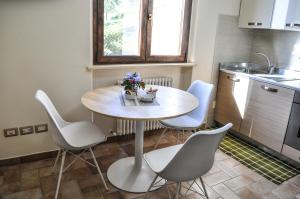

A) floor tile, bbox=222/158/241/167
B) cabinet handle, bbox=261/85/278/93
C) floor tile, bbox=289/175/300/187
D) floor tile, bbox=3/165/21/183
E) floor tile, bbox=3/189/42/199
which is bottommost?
floor tile, bbox=3/189/42/199

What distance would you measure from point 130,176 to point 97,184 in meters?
0.30

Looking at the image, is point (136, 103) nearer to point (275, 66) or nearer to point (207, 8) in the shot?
point (207, 8)

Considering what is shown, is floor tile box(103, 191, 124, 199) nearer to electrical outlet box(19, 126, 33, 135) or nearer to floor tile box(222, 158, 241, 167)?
electrical outlet box(19, 126, 33, 135)

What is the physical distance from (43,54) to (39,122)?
0.67m

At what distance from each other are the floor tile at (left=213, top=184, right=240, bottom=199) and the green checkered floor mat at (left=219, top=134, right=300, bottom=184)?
1.61 ft

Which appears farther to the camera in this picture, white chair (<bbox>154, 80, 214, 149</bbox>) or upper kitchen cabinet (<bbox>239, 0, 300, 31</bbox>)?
upper kitchen cabinet (<bbox>239, 0, 300, 31</bbox>)

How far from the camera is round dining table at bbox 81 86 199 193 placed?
1808 millimetres

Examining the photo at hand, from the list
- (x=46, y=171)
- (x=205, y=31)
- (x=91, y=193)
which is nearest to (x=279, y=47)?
(x=205, y=31)

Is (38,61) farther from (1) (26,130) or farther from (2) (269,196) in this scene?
(2) (269,196)

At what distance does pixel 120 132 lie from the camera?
292cm

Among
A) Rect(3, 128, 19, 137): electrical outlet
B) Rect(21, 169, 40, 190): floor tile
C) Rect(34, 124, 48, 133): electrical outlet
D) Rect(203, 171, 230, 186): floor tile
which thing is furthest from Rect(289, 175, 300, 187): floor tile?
Rect(3, 128, 19, 137): electrical outlet

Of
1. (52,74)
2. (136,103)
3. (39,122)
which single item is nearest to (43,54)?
(52,74)

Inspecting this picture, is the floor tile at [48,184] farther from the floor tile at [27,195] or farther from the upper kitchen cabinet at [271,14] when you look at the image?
the upper kitchen cabinet at [271,14]

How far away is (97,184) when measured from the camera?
7.22ft
